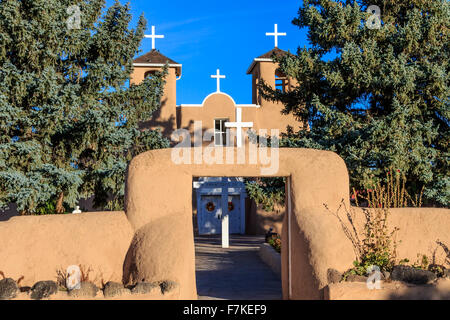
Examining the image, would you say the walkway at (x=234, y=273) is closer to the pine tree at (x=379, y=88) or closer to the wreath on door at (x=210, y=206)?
the wreath on door at (x=210, y=206)

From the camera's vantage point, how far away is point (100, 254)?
665 centimetres

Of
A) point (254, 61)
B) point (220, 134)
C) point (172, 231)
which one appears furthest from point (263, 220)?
point (172, 231)

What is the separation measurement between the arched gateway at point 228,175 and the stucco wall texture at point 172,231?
2cm

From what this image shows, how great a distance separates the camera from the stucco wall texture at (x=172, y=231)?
641 centimetres

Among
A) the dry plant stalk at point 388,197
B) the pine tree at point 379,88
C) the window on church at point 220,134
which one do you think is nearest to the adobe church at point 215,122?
the window on church at point 220,134

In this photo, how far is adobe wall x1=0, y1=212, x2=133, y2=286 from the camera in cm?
650

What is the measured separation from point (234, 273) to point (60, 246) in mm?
5833

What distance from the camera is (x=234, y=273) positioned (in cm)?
1133

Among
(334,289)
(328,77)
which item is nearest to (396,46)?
(328,77)

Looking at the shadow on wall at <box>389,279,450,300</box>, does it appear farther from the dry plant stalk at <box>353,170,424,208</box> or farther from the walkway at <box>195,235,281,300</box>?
the walkway at <box>195,235,281,300</box>

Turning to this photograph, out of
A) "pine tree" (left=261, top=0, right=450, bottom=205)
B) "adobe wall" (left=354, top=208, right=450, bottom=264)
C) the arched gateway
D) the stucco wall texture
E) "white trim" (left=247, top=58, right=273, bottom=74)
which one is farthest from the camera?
"white trim" (left=247, top=58, right=273, bottom=74)

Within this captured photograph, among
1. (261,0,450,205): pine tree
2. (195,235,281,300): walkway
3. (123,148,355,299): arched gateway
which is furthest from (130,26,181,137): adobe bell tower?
(123,148,355,299): arched gateway

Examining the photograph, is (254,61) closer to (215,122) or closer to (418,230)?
(215,122)

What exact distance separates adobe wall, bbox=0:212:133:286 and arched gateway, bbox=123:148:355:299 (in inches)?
10.2
